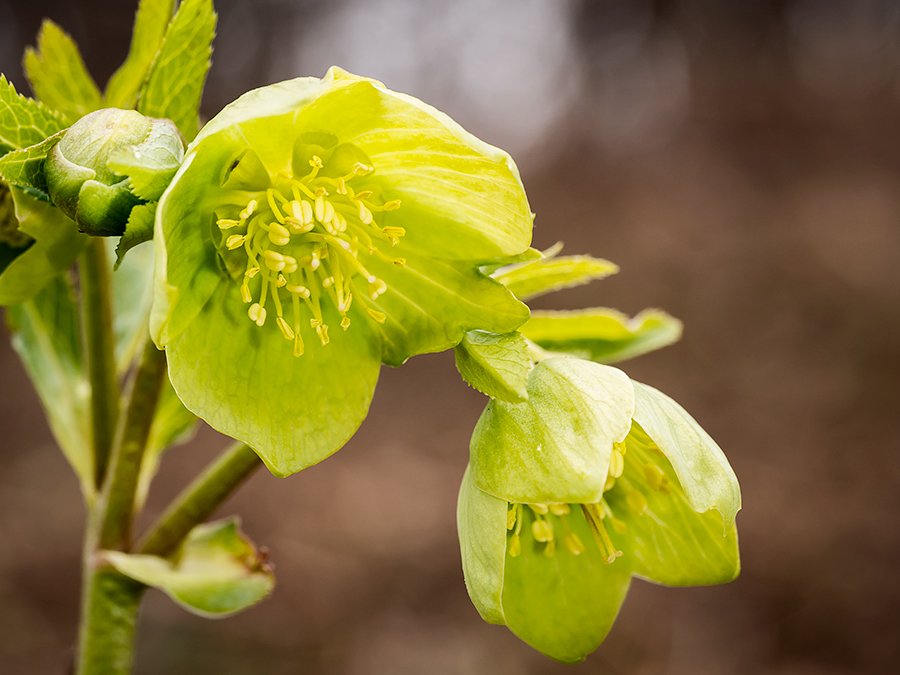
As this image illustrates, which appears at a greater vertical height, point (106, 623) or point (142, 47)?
point (142, 47)

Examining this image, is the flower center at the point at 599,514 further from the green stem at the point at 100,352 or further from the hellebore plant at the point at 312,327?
the green stem at the point at 100,352

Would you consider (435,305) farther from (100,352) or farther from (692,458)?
(100,352)

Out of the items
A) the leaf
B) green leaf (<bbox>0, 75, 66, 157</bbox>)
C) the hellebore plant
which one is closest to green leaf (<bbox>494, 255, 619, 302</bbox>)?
the hellebore plant

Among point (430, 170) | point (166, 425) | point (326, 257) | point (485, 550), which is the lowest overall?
point (166, 425)

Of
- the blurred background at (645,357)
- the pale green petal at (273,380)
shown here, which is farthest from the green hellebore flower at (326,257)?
the blurred background at (645,357)

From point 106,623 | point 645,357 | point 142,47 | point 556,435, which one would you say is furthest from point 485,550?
point 645,357

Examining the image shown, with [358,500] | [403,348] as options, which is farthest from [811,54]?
[403,348]

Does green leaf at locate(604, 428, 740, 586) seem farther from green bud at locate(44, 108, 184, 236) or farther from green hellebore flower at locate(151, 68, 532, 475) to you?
green bud at locate(44, 108, 184, 236)
